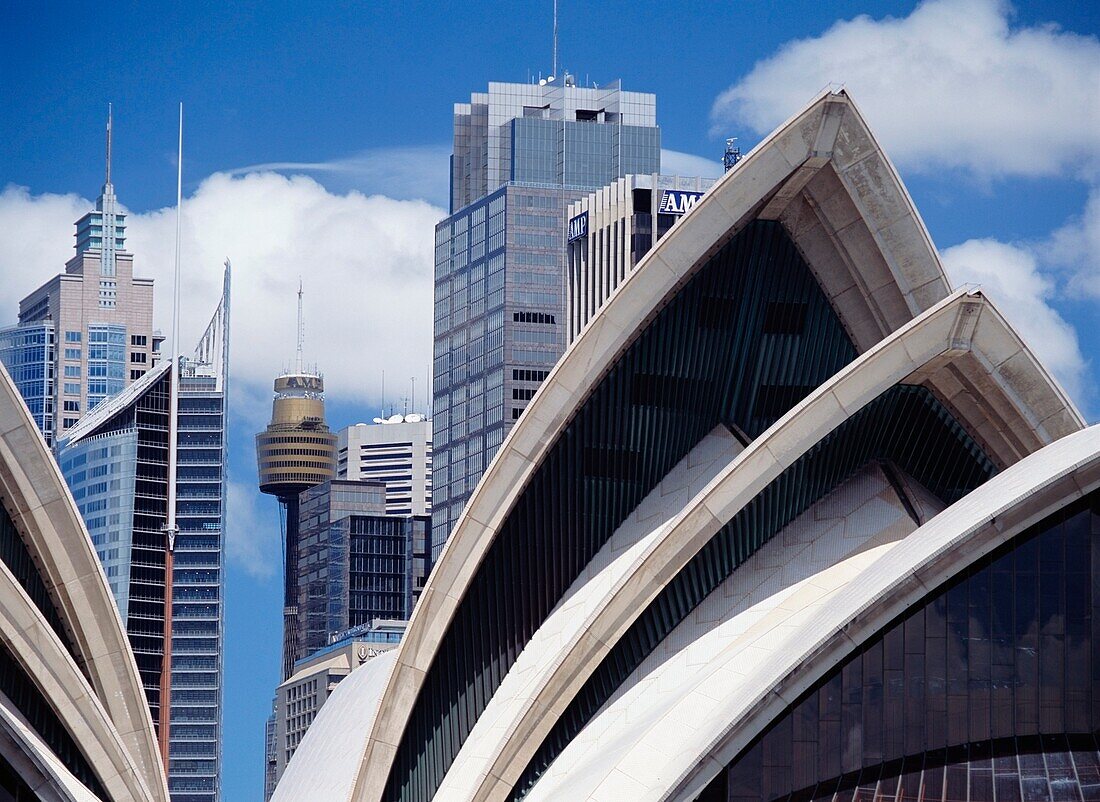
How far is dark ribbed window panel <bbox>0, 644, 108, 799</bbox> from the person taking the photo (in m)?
43.0

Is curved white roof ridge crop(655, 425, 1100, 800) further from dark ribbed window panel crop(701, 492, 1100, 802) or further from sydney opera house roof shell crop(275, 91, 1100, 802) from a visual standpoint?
dark ribbed window panel crop(701, 492, 1100, 802)

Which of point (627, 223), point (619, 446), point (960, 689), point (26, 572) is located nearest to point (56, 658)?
point (26, 572)

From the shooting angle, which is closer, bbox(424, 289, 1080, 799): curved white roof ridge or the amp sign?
bbox(424, 289, 1080, 799): curved white roof ridge

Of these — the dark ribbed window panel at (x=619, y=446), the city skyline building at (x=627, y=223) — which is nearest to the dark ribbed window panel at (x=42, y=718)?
the dark ribbed window panel at (x=619, y=446)

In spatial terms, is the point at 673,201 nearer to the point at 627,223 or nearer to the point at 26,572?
the point at 627,223

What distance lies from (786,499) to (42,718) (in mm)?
16227

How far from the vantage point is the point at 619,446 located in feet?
159

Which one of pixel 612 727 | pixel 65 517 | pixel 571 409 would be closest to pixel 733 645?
pixel 612 727

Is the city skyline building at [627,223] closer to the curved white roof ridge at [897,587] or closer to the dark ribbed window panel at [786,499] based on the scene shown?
the dark ribbed window panel at [786,499]

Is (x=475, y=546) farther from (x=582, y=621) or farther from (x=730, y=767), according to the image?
(x=730, y=767)

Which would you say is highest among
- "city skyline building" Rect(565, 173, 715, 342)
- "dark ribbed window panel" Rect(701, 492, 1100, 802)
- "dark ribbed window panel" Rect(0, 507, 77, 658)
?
"city skyline building" Rect(565, 173, 715, 342)

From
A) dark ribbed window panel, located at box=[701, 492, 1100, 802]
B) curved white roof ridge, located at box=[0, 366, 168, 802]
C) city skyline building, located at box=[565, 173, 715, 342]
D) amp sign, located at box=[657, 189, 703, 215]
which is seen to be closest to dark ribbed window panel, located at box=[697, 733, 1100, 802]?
dark ribbed window panel, located at box=[701, 492, 1100, 802]

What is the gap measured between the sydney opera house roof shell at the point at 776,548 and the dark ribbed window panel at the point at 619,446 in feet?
0.20

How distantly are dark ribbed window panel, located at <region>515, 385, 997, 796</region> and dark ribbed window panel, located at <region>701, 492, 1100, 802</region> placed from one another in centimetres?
719
